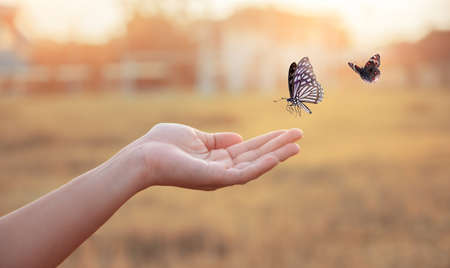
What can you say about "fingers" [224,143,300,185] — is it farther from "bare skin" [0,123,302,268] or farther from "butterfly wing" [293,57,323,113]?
"butterfly wing" [293,57,323,113]

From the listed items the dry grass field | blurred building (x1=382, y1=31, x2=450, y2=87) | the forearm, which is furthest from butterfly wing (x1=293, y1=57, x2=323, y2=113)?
the dry grass field

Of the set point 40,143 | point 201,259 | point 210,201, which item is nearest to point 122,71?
point 40,143

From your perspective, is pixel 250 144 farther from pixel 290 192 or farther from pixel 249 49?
pixel 249 49

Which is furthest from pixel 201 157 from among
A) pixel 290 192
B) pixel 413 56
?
pixel 290 192

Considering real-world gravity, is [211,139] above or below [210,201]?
above

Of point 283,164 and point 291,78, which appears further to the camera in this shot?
point 283,164

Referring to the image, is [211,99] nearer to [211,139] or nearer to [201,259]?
[201,259]

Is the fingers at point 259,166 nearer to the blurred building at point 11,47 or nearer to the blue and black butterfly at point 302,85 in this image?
the blue and black butterfly at point 302,85
